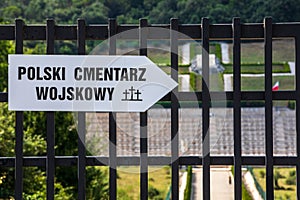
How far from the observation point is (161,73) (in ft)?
12.8

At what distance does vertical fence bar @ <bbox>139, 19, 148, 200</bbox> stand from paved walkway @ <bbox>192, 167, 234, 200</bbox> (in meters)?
12.8

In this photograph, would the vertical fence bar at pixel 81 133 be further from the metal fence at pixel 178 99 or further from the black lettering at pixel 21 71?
the black lettering at pixel 21 71

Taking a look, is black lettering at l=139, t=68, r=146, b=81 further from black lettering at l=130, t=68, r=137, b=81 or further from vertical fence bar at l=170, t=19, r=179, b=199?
vertical fence bar at l=170, t=19, r=179, b=199

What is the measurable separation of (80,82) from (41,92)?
0.24 m

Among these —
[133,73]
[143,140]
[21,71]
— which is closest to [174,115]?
[143,140]

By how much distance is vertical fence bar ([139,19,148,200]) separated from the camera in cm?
378

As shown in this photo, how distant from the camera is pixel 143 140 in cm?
380

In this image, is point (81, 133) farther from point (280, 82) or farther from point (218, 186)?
point (280, 82)

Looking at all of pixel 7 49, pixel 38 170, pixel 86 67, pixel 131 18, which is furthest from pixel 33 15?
pixel 86 67

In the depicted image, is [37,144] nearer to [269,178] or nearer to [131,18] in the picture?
[269,178]

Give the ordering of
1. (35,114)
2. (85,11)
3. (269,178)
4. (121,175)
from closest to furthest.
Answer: (269,178)
(35,114)
(121,175)
(85,11)

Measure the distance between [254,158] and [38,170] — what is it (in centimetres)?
835

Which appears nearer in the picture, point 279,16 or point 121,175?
→ point 121,175

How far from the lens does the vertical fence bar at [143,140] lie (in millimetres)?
3781
